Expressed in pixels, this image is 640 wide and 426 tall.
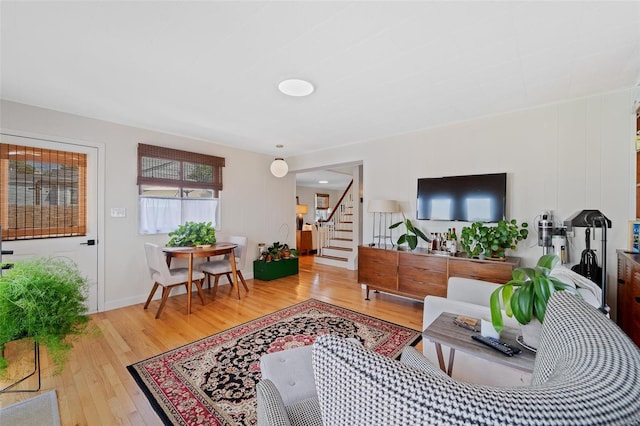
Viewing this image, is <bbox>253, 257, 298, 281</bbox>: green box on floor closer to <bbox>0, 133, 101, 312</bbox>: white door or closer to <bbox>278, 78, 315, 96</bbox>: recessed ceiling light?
<bbox>0, 133, 101, 312</bbox>: white door

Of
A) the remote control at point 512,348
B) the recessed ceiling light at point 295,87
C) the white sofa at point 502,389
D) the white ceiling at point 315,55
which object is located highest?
the white ceiling at point 315,55

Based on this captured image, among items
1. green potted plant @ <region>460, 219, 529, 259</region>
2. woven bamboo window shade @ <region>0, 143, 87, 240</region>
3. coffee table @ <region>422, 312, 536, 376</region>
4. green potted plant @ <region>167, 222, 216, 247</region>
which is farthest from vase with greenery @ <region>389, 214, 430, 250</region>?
woven bamboo window shade @ <region>0, 143, 87, 240</region>

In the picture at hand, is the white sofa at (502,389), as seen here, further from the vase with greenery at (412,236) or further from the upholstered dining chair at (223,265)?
the upholstered dining chair at (223,265)

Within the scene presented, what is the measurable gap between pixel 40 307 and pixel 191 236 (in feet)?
7.49

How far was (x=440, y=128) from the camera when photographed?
3.69m

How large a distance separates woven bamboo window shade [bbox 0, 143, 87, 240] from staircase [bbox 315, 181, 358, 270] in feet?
14.8

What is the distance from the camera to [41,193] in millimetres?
3035

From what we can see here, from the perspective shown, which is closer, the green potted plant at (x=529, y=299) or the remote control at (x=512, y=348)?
the green potted plant at (x=529, y=299)

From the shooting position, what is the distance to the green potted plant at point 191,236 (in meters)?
3.75

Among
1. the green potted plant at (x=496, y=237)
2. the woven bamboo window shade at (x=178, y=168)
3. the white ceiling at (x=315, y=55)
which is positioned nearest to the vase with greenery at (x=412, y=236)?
the green potted plant at (x=496, y=237)

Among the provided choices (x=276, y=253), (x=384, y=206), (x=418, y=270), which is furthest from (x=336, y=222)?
(x=418, y=270)

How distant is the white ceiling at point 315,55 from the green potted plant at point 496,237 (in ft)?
4.47

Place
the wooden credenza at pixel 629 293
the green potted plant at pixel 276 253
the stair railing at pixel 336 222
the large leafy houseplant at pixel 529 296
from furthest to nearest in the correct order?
the stair railing at pixel 336 222 → the green potted plant at pixel 276 253 → the wooden credenza at pixel 629 293 → the large leafy houseplant at pixel 529 296

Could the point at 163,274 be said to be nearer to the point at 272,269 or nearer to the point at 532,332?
the point at 272,269
